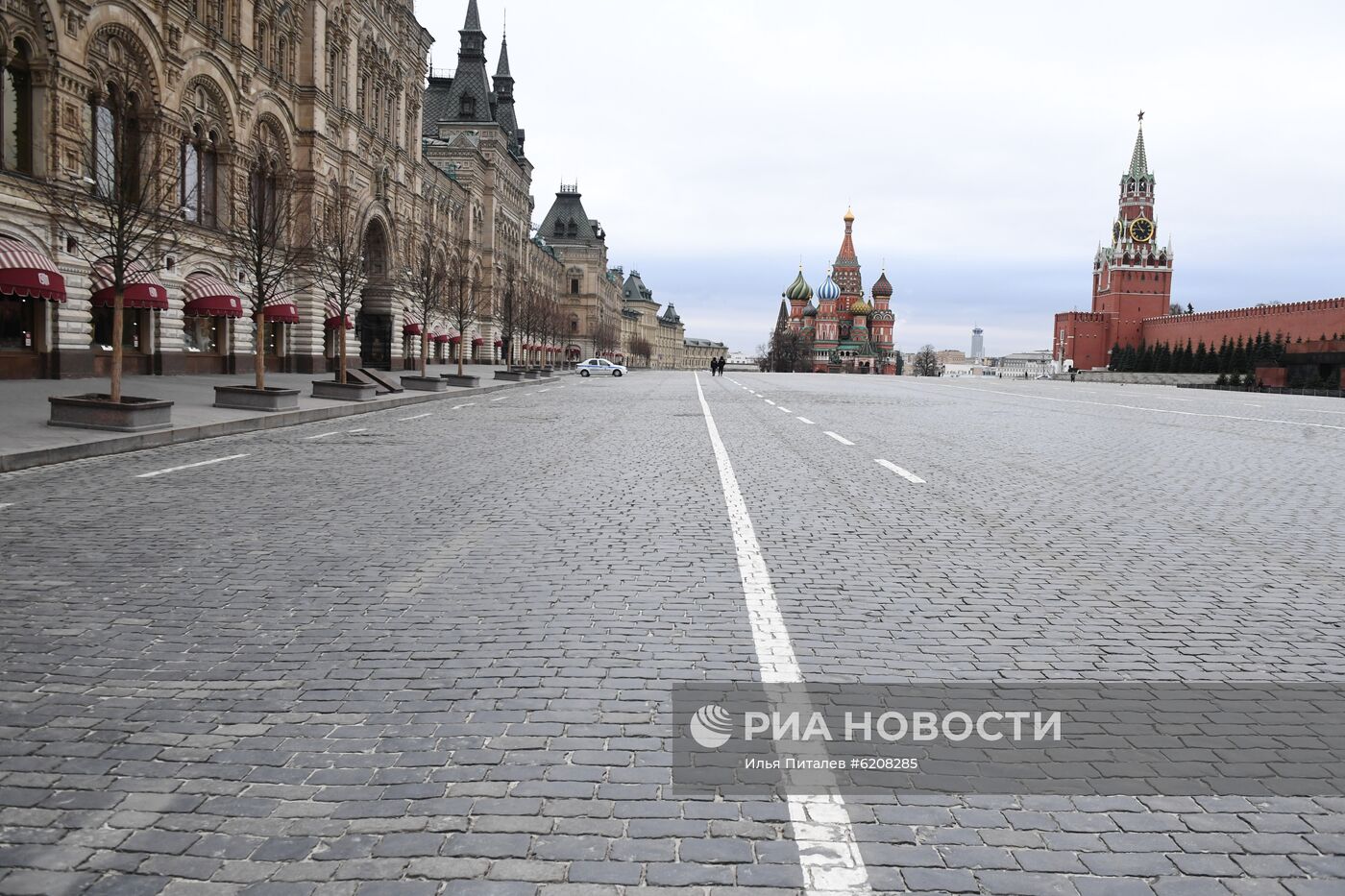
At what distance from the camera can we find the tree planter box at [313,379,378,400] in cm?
2766

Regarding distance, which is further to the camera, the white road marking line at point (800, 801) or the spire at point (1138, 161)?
the spire at point (1138, 161)

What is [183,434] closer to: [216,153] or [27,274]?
[27,274]

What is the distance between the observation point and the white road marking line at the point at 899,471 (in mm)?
11664

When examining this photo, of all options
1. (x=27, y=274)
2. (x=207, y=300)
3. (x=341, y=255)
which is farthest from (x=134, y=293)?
(x=341, y=255)

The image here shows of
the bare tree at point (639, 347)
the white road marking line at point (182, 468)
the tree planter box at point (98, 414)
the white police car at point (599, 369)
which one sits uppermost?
the bare tree at point (639, 347)

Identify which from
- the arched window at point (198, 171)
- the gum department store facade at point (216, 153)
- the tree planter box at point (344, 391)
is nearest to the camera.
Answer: the gum department store facade at point (216, 153)

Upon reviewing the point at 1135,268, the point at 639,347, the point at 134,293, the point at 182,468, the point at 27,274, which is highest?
the point at 1135,268

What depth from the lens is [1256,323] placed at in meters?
95.4

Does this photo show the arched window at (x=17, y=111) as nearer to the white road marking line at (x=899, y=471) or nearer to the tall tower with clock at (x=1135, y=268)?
the white road marking line at (x=899, y=471)

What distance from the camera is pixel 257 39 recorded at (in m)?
39.8

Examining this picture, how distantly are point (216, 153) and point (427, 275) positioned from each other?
846 centimetres

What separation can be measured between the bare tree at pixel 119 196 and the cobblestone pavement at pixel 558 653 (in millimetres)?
6933

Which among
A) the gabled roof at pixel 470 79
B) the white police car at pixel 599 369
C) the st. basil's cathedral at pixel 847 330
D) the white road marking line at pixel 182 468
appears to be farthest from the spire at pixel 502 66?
the white road marking line at pixel 182 468

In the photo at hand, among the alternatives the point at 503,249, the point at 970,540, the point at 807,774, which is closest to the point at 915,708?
the point at 807,774
